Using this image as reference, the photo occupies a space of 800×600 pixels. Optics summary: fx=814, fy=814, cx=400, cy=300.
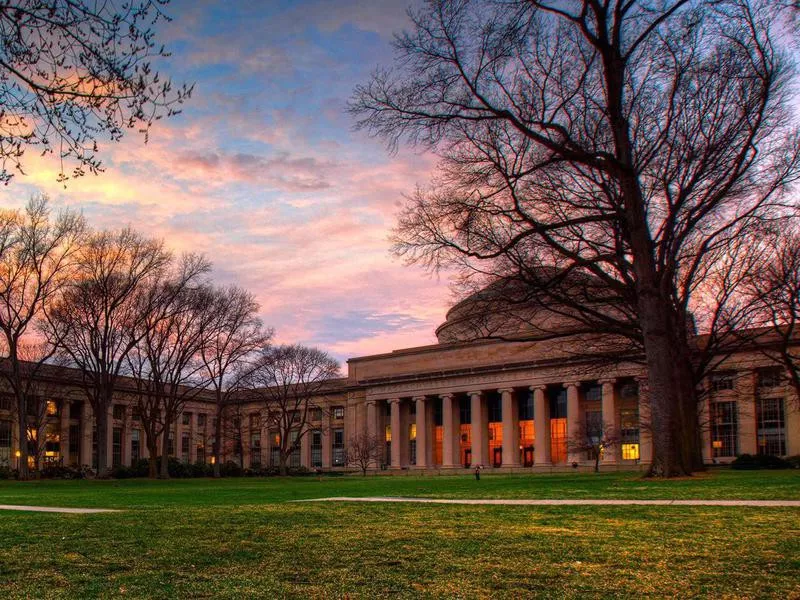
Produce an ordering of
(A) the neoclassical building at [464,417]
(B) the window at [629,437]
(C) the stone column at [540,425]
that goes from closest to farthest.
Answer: (A) the neoclassical building at [464,417], (B) the window at [629,437], (C) the stone column at [540,425]

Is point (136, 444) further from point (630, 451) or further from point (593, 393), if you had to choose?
point (630, 451)

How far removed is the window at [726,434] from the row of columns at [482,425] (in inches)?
259

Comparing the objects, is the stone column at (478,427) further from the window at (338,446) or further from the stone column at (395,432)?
the window at (338,446)

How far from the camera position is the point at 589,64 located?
91.2 feet

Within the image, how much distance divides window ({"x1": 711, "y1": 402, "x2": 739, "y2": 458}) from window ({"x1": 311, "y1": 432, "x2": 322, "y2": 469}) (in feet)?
183

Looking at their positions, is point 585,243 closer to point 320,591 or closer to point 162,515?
point 162,515

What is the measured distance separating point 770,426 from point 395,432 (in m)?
45.6

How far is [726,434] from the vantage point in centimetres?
7894

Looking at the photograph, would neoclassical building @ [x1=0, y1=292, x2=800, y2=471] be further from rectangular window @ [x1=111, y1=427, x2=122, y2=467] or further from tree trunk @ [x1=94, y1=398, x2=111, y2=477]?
tree trunk @ [x1=94, y1=398, x2=111, y2=477]

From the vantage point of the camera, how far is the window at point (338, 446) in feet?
372

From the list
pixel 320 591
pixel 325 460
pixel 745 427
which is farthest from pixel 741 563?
pixel 325 460

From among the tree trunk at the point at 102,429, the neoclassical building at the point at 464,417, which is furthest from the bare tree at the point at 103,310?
the neoclassical building at the point at 464,417

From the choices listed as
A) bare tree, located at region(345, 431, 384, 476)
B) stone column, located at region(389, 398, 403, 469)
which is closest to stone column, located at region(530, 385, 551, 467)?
bare tree, located at region(345, 431, 384, 476)

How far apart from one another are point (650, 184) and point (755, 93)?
17.2 feet
